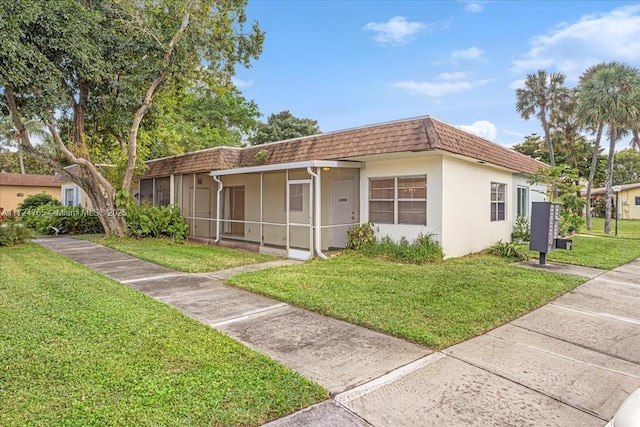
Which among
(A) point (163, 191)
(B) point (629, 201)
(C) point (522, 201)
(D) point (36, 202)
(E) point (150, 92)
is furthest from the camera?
(B) point (629, 201)

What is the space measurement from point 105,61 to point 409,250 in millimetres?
11339

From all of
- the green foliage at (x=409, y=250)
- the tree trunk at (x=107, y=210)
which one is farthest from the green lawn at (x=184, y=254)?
the green foliage at (x=409, y=250)

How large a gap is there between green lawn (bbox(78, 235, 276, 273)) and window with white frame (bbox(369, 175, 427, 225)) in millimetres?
3359

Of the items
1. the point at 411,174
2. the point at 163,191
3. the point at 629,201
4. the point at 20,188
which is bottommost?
the point at 629,201

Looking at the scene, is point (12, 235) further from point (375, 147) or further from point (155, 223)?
point (375, 147)

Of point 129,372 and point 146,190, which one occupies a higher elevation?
point 146,190

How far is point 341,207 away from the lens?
11492 mm

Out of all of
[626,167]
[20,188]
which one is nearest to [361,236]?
[20,188]

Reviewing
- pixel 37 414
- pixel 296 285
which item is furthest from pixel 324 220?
pixel 37 414

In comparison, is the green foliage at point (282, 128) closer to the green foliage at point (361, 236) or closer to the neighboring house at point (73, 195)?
the neighboring house at point (73, 195)

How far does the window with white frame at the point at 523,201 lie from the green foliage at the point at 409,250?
6879 millimetres

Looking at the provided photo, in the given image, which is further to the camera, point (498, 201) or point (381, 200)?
point (498, 201)

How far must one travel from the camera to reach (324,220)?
11.4 meters

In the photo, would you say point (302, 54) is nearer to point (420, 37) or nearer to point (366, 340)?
point (420, 37)
